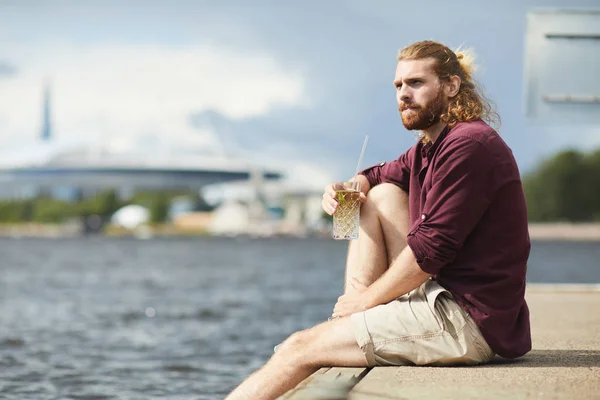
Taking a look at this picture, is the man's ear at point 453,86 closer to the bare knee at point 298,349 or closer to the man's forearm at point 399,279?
the man's forearm at point 399,279

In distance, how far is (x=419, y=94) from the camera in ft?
9.76

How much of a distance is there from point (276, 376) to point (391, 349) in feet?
1.13

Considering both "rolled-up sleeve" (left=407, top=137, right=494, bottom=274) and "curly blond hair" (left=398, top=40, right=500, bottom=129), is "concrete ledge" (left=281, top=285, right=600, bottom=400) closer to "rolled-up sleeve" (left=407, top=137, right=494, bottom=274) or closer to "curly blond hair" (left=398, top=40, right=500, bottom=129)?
"rolled-up sleeve" (left=407, top=137, right=494, bottom=274)

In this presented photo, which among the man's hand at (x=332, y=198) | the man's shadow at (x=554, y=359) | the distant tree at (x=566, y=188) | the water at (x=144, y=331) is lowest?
the distant tree at (x=566, y=188)

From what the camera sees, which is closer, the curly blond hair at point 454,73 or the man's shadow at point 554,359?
the curly blond hair at point 454,73

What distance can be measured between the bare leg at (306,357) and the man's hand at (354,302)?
6 cm

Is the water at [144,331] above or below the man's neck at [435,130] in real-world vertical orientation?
below

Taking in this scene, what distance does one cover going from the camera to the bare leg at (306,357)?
302 cm

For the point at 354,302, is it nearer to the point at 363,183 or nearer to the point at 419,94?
the point at 363,183

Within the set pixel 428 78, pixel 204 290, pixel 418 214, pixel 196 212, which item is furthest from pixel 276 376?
pixel 196 212

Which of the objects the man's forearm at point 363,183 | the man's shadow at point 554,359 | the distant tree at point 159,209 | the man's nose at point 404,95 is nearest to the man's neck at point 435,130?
the man's nose at point 404,95

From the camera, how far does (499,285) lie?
2.90m

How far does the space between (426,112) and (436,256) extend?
1.40ft

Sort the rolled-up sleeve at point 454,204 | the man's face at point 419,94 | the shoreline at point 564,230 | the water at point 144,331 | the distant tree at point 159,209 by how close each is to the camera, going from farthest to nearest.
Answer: the distant tree at point 159,209 → the shoreline at point 564,230 → the water at point 144,331 → the man's face at point 419,94 → the rolled-up sleeve at point 454,204
